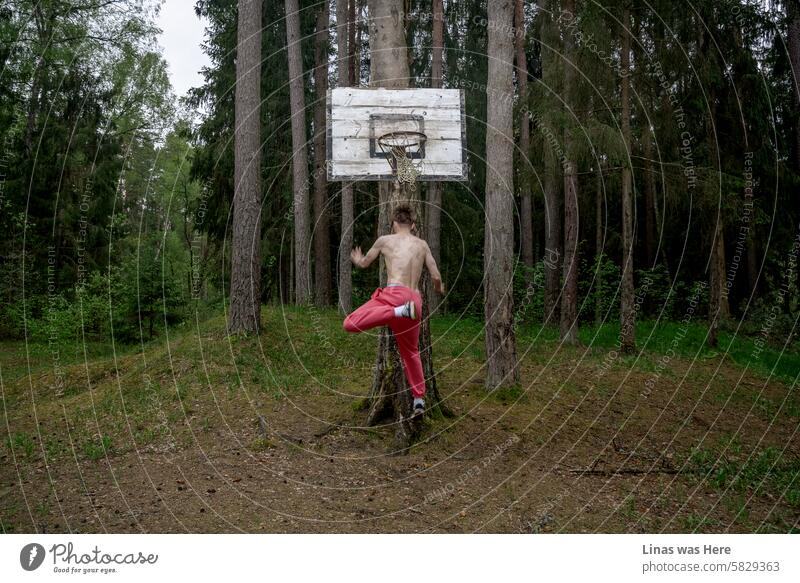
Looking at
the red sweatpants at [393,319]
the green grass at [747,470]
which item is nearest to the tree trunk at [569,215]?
the green grass at [747,470]

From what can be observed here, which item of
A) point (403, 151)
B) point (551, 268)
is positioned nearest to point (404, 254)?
point (403, 151)

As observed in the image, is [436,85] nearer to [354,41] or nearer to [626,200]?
[354,41]

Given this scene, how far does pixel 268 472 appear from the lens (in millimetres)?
6824

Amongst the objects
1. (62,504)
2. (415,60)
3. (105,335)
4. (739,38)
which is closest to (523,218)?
(415,60)

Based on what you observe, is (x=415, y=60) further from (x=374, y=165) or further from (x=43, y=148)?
(x=374, y=165)

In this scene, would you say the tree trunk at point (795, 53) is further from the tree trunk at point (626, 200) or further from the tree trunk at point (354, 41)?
the tree trunk at point (354, 41)

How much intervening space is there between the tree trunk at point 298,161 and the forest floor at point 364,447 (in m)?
4.18

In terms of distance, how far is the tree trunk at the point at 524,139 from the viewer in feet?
48.7

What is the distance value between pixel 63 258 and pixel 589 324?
54.5 ft

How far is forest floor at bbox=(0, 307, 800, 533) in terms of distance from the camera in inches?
237

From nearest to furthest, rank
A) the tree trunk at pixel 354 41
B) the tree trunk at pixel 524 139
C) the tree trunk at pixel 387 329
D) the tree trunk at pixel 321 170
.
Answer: the tree trunk at pixel 387 329 → the tree trunk at pixel 524 139 → the tree trunk at pixel 354 41 → the tree trunk at pixel 321 170

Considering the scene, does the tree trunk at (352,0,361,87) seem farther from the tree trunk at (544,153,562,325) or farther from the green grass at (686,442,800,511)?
the green grass at (686,442,800,511)

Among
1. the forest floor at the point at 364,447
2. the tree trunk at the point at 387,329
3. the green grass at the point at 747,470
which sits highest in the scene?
the tree trunk at the point at 387,329

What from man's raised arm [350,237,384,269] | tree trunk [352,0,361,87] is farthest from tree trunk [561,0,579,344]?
man's raised arm [350,237,384,269]
